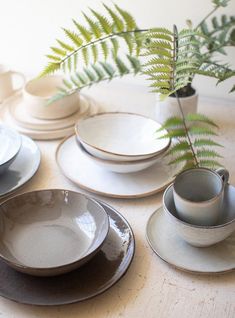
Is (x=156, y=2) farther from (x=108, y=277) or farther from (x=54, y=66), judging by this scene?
(x=108, y=277)

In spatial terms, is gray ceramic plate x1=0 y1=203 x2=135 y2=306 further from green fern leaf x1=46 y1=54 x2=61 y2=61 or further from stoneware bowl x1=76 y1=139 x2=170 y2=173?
green fern leaf x1=46 y1=54 x2=61 y2=61

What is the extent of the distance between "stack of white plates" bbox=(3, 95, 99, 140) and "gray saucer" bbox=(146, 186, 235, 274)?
12.6 inches

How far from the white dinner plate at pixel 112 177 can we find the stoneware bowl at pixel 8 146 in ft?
0.25

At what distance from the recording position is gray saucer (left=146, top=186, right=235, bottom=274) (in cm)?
63

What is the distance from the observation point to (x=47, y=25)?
1177 mm

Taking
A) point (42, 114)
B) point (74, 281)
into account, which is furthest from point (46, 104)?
point (74, 281)

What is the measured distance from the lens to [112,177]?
81 cm

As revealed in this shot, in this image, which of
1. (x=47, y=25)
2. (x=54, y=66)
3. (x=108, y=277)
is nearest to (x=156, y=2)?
(x=47, y=25)

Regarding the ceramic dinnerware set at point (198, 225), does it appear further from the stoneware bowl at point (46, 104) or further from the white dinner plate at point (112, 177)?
the stoneware bowl at point (46, 104)

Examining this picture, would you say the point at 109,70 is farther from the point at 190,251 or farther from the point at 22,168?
the point at 190,251

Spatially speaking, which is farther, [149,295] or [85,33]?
[85,33]

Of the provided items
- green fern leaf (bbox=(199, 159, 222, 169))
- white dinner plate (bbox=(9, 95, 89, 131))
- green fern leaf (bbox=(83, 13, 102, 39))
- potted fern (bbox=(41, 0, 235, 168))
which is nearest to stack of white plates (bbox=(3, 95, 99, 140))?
white dinner plate (bbox=(9, 95, 89, 131))

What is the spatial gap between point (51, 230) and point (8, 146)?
0.72ft

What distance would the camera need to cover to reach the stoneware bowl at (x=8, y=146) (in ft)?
2.55
